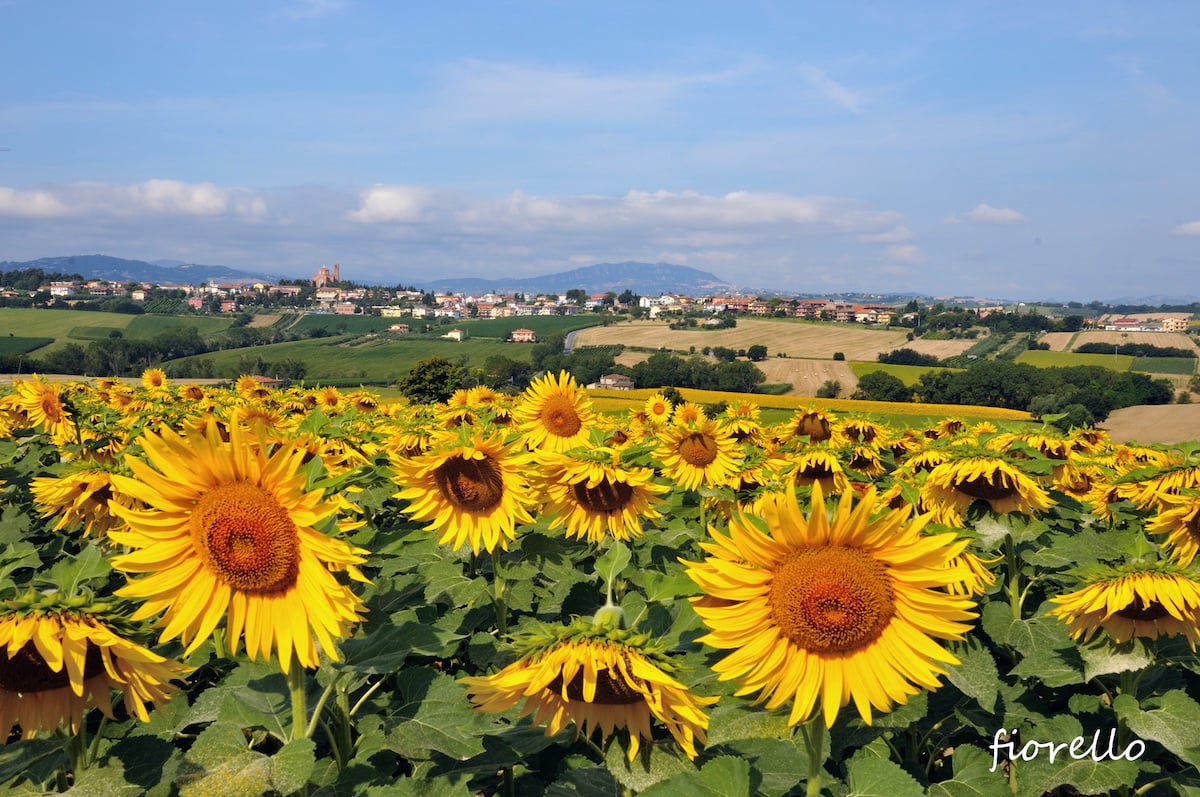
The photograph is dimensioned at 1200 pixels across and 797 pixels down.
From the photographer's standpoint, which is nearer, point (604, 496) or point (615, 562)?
point (615, 562)

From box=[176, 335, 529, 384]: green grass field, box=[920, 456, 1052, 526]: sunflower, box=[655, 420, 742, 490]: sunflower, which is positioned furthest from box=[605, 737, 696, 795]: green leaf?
box=[176, 335, 529, 384]: green grass field

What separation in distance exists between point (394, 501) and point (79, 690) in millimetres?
4576

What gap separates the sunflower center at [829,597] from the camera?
108 inches

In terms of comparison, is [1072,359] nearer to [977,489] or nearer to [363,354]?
[363,354]

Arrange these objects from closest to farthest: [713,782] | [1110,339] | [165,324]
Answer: [713,782] → [1110,339] → [165,324]

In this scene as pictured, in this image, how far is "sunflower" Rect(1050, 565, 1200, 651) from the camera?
3.91m

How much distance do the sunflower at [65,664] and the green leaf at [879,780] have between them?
251 cm

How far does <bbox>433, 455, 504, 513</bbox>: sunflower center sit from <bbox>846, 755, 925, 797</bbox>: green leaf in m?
2.72

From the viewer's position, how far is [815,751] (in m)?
2.79

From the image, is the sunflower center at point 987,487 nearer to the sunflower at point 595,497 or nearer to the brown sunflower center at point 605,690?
the sunflower at point 595,497

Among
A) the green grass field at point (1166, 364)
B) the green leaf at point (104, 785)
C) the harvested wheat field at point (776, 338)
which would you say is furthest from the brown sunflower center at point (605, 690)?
the green grass field at point (1166, 364)

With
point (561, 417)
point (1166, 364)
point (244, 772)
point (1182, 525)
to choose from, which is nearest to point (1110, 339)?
point (1166, 364)

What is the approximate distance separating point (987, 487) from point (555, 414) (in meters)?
4.18

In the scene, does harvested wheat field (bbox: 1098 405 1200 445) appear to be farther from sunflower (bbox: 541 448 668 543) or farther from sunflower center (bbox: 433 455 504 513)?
sunflower center (bbox: 433 455 504 513)
